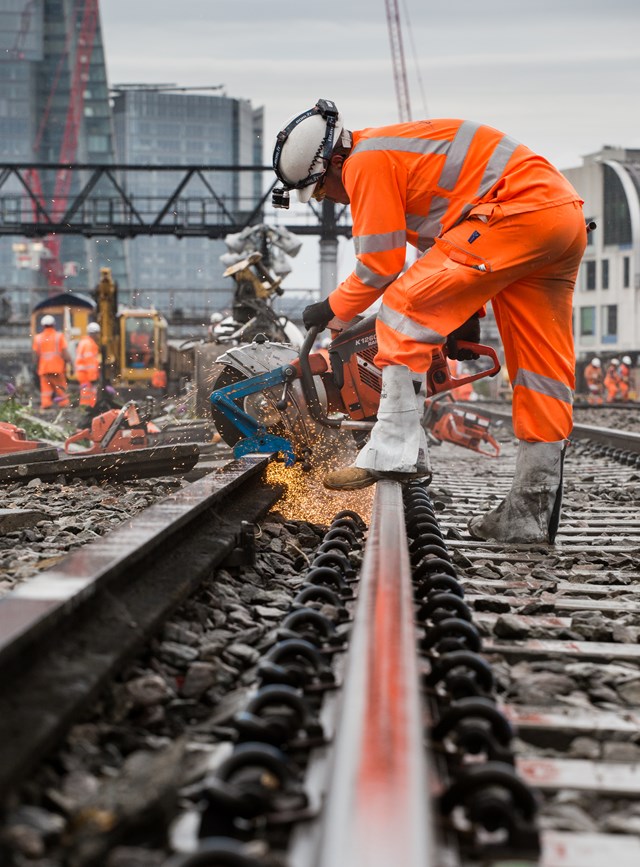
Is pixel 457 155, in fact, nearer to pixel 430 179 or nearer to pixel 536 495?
pixel 430 179

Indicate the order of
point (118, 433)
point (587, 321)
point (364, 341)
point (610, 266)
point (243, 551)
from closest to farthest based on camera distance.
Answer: point (243, 551) → point (364, 341) → point (118, 433) → point (610, 266) → point (587, 321)

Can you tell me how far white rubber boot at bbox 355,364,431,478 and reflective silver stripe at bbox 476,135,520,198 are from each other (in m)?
0.80

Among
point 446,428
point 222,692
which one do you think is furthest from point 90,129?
point 222,692

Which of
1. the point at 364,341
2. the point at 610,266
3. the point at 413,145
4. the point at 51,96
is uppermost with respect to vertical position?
the point at 51,96

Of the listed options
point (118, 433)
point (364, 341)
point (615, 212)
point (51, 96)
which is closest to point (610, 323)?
point (615, 212)

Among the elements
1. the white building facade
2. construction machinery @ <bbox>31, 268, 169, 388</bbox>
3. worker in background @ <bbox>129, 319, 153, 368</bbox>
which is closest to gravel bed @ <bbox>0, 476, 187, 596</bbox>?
construction machinery @ <bbox>31, 268, 169, 388</bbox>

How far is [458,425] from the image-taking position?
441 inches

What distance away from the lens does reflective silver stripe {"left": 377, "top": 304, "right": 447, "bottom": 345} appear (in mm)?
4328

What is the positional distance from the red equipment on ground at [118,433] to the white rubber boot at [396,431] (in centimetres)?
520

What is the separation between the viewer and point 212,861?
1227 mm

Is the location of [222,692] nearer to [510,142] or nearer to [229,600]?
[229,600]

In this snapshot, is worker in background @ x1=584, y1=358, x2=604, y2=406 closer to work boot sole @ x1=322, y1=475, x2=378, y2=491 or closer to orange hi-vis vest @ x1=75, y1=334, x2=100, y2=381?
orange hi-vis vest @ x1=75, y1=334, x2=100, y2=381

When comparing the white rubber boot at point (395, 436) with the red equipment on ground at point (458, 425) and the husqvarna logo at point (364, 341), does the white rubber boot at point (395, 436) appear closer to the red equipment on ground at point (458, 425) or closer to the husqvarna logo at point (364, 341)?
the husqvarna logo at point (364, 341)

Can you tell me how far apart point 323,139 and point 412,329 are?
0.97 m
